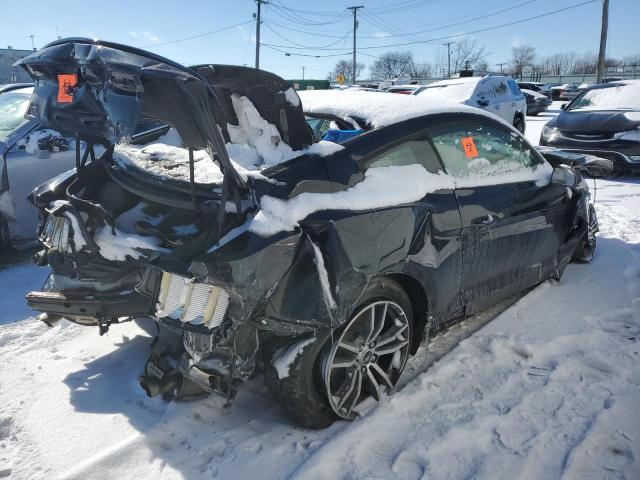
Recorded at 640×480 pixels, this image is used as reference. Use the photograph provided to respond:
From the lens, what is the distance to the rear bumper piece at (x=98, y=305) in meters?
2.54

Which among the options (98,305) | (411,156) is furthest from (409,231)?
(98,305)

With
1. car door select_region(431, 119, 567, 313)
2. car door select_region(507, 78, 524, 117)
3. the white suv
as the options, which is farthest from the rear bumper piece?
car door select_region(507, 78, 524, 117)

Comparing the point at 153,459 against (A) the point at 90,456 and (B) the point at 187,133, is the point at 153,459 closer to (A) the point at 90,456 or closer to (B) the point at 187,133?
(A) the point at 90,456

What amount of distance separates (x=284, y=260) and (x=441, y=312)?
48.0 inches

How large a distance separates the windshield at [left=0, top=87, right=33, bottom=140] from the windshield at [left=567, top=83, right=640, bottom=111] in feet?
31.3

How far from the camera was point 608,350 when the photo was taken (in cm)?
323

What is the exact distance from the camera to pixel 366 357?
2650 millimetres

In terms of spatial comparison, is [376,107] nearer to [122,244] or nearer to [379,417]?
[122,244]

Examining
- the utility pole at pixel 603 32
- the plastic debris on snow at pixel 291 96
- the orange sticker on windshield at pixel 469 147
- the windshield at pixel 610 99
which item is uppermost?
the utility pole at pixel 603 32

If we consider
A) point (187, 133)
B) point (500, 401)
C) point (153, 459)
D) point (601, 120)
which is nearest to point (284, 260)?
point (187, 133)

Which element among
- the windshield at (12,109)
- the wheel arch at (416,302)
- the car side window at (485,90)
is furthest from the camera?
the car side window at (485,90)

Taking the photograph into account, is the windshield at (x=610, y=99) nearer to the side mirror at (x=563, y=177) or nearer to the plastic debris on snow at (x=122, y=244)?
the side mirror at (x=563, y=177)

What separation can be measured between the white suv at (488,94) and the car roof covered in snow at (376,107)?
352 inches

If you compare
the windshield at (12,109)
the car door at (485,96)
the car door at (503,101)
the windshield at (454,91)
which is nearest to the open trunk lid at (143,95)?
the windshield at (12,109)
